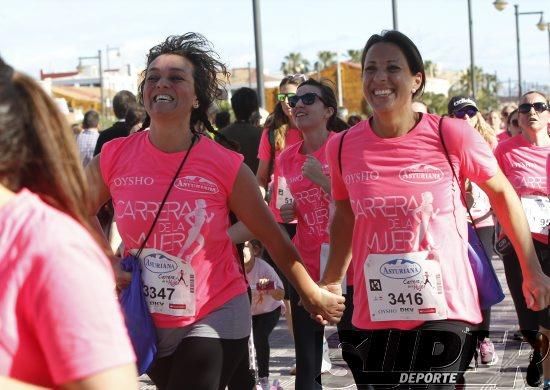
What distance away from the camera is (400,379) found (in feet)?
16.4

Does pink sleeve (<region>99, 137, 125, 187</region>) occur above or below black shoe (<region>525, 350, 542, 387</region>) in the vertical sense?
above

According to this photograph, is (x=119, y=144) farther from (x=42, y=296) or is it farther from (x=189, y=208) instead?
(x=42, y=296)

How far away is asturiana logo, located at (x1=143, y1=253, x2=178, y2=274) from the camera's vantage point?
4.96 meters

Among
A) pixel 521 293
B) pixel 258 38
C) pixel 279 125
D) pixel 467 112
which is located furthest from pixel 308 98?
pixel 258 38

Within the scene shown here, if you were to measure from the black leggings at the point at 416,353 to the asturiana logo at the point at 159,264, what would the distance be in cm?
83

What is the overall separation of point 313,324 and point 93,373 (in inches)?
191

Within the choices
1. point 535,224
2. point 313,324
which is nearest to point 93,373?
point 313,324

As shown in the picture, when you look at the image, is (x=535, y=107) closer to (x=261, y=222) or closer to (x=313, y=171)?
(x=313, y=171)

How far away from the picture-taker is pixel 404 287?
496cm

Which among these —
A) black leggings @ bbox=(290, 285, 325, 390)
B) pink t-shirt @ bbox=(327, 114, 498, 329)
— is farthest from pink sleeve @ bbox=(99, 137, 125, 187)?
black leggings @ bbox=(290, 285, 325, 390)

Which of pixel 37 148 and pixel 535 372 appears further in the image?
pixel 535 372

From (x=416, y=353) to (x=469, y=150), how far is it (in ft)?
2.71

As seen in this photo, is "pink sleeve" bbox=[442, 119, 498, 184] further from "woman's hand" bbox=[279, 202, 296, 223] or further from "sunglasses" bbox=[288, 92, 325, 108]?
"sunglasses" bbox=[288, 92, 325, 108]

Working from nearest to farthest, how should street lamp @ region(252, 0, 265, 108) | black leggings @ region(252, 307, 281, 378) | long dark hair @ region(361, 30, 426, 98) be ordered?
long dark hair @ region(361, 30, 426, 98), black leggings @ region(252, 307, 281, 378), street lamp @ region(252, 0, 265, 108)
